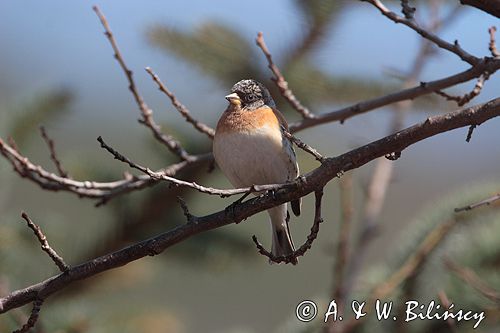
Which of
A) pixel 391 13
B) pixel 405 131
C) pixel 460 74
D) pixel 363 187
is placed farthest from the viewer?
pixel 363 187

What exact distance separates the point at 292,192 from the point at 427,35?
2.58ft

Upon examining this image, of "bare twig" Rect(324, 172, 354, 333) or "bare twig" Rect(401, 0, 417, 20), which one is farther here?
"bare twig" Rect(324, 172, 354, 333)

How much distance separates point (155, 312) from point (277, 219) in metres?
0.73

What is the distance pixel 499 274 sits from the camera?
345 centimetres

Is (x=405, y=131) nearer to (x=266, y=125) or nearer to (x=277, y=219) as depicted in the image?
(x=266, y=125)

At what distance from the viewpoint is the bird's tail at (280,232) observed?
372 cm

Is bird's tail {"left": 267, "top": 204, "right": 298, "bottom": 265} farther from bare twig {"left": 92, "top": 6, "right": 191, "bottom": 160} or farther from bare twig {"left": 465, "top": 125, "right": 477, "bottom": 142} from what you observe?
bare twig {"left": 465, "top": 125, "right": 477, "bottom": 142}

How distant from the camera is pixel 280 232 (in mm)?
3750

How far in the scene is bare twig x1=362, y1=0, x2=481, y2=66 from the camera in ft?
8.48

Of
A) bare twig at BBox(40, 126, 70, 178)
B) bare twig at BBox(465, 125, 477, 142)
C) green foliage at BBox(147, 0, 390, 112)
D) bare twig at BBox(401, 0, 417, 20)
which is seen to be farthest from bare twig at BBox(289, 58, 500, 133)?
bare twig at BBox(40, 126, 70, 178)

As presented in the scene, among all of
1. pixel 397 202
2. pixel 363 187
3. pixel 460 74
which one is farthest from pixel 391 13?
pixel 397 202

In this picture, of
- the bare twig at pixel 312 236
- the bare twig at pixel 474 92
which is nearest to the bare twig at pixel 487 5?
the bare twig at pixel 474 92

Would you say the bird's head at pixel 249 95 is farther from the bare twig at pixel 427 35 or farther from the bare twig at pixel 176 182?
the bare twig at pixel 176 182

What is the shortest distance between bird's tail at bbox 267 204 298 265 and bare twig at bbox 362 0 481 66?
135 centimetres
